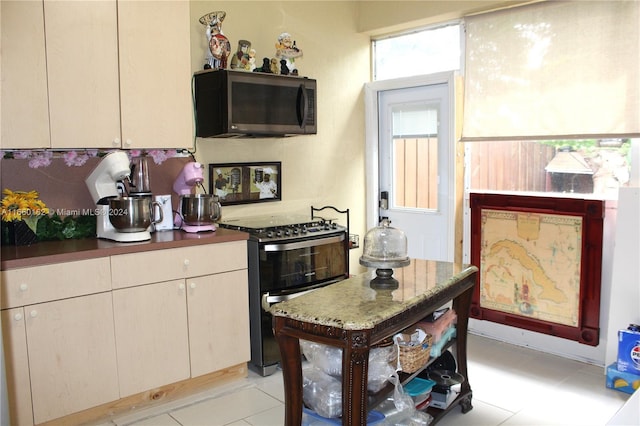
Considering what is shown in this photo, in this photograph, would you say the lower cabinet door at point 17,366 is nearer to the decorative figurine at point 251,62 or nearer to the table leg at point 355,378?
the table leg at point 355,378

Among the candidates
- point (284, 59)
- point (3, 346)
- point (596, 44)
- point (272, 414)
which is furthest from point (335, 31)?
A: point (3, 346)

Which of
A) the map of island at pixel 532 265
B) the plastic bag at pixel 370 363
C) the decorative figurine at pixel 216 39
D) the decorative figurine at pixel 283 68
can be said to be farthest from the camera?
the decorative figurine at pixel 283 68

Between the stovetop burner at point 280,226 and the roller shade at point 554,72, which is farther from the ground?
the roller shade at point 554,72

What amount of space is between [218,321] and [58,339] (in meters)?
0.91

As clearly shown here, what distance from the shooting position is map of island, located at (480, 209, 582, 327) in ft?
12.2

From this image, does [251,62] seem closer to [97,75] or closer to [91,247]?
[97,75]

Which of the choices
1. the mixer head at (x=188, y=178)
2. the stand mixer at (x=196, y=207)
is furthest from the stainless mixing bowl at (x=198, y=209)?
the mixer head at (x=188, y=178)

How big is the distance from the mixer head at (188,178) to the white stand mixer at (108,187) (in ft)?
1.40

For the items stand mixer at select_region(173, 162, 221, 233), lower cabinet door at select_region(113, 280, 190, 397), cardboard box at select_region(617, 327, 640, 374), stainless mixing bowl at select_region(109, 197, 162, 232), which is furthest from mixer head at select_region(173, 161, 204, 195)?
cardboard box at select_region(617, 327, 640, 374)

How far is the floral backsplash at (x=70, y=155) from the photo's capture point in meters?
3.09

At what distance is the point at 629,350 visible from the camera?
125 inches

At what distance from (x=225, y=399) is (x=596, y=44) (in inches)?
127

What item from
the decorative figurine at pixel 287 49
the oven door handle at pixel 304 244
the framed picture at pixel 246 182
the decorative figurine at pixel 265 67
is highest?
the decorative figurine at pixel 287 49

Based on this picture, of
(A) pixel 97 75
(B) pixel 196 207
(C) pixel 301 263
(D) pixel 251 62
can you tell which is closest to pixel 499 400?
(C) pixel 301 263
